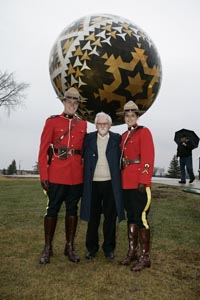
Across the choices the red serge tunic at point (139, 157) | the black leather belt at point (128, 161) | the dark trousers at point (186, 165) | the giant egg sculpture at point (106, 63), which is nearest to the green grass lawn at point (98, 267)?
the red serge tunic at point (139, 157)

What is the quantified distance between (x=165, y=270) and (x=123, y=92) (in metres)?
3.62

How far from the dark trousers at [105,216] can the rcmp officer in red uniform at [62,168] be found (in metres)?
0.23

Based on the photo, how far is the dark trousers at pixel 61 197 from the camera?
424 cm

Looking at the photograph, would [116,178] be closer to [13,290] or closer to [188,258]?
[188,258]

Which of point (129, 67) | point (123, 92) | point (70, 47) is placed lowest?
point (123, 92)

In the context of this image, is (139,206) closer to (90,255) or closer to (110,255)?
(110,255)

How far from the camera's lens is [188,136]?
10.6m

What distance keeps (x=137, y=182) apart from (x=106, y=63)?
2.94 metres

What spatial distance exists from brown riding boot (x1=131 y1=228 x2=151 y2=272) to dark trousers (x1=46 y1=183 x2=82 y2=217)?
3.10ft

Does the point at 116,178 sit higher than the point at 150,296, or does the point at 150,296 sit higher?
the point at 116,178

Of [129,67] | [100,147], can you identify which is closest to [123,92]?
[129,67]

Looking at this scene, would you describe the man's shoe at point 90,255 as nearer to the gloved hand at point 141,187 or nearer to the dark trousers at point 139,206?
the dark trousers at point 139,206

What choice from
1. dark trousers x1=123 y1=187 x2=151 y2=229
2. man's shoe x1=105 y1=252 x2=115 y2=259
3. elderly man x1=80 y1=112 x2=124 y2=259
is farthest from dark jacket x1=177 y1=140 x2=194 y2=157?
man's shoe x1=105 y1=252 x2=115 y2=259

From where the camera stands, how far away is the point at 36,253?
14.1 feet
